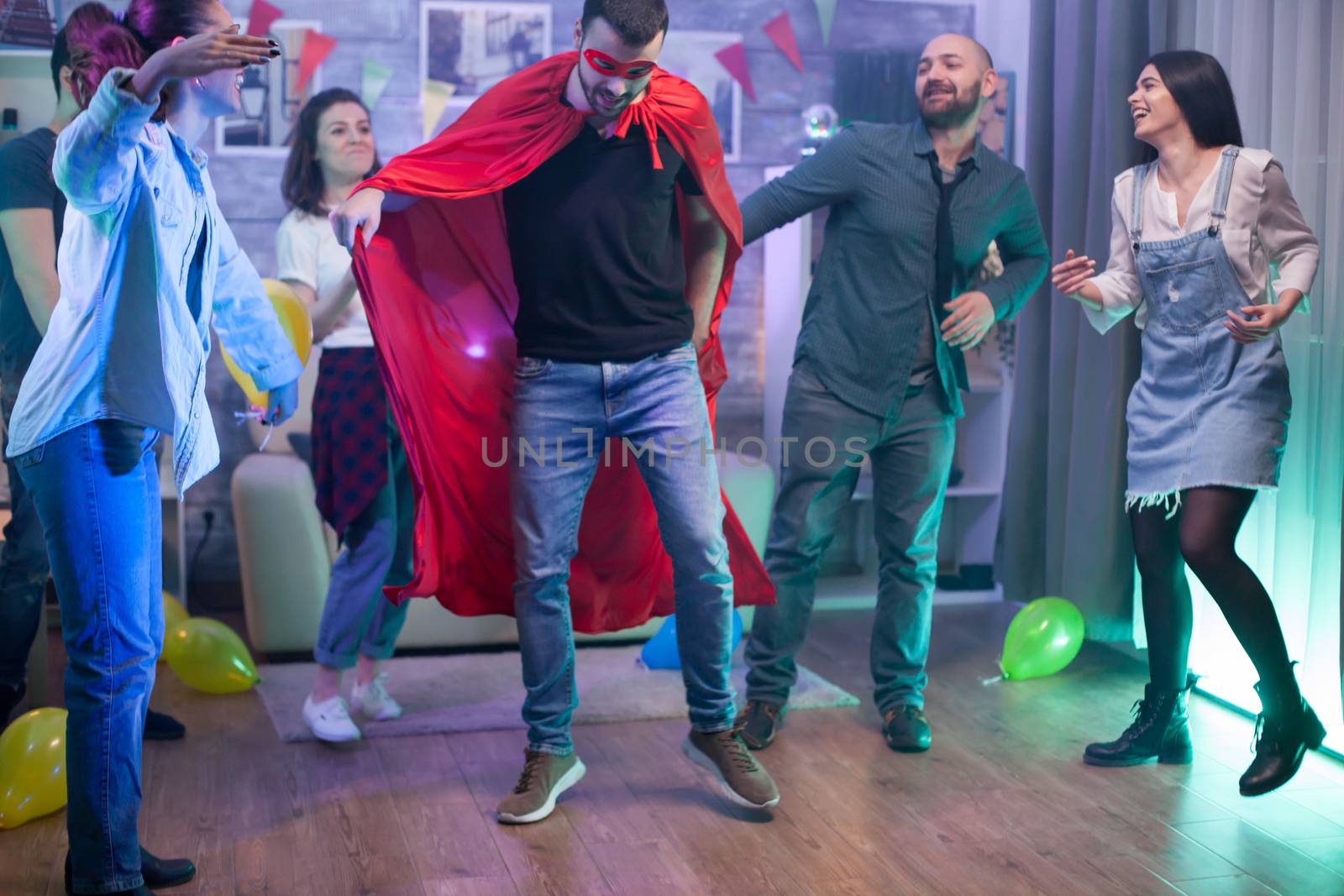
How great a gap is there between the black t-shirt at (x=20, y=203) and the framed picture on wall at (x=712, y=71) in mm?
2666

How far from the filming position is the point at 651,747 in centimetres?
319

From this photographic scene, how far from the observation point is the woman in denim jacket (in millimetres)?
1991

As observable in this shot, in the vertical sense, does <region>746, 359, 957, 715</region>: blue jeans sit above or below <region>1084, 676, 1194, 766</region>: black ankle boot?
above

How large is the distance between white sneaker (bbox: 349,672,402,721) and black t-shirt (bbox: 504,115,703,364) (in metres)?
1.19

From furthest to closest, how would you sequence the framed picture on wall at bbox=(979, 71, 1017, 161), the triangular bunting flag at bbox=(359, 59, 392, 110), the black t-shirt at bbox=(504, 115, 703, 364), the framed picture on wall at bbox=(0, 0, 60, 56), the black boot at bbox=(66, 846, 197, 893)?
1. the framed picture on wall at bbox=(979, 71, 1017, 161)
2. the triangular bunting flag at bbox=(359, 59, 392, 110)
3. the framed picture on wall at bbox=(0, 0, 60, 56)
4. the black t-shirt at bbox=(504, 115, 703, 364)
5. the black boot at bbox=(66, 846, 197, 893)

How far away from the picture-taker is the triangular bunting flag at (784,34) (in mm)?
5043

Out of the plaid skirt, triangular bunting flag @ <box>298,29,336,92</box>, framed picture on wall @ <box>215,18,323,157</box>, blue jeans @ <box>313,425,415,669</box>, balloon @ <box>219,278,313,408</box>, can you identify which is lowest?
blue jeans @ <box>313,425,415,669</box>

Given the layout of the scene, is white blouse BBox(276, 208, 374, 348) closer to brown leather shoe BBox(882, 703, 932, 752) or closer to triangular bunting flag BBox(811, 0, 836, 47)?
brown leather shoe BBox(882, 703, 932, 752)

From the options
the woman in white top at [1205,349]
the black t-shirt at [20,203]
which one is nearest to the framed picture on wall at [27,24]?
the black t-shirt at [20,203]

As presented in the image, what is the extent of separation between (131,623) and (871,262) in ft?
5.94

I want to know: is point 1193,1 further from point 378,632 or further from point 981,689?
point 378,632

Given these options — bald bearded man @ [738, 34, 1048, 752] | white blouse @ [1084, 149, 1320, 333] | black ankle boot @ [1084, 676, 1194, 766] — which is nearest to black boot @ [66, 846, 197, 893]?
bald bearded man @ [738, 34, 1048, 752]

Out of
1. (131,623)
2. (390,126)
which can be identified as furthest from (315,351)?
(131,623)

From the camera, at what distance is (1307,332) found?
3.28m
